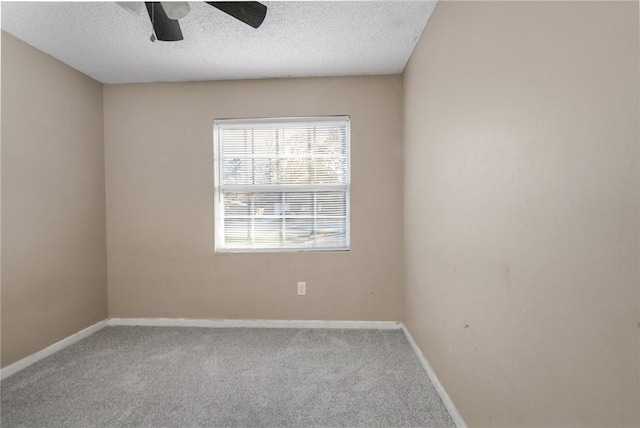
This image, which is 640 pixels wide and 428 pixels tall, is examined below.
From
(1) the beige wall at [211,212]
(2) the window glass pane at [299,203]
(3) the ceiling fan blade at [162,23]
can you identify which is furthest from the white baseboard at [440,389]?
(3) the ceiling fan blade at [162,23]

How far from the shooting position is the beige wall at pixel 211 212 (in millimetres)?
2650

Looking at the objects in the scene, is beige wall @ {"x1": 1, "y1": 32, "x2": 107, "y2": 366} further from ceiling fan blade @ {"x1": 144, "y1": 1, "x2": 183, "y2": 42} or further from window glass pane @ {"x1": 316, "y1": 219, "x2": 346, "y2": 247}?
A: window glass pane @ {"x1": 316, "y1": 219, "x2": 346, "y2": 247}

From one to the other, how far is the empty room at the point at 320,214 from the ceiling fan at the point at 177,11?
11 millimetres

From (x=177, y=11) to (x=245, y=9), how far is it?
1.10 feet

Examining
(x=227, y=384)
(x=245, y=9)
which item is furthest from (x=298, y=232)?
(x=245, y=9)

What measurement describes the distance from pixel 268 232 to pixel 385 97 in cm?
170

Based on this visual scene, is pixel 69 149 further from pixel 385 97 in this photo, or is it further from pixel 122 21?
pixel 385 97

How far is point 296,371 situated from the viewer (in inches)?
76.9

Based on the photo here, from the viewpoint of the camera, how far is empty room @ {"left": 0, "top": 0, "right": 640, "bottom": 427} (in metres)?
0.74

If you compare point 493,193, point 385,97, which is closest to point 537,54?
point 493,193

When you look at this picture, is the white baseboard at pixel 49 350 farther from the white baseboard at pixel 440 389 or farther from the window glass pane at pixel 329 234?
the white baseboard at pixel 440 389

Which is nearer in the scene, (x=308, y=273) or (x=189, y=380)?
(x=189, y=380)

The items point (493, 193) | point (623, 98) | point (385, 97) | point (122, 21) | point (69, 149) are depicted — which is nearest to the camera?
point (623, 98)

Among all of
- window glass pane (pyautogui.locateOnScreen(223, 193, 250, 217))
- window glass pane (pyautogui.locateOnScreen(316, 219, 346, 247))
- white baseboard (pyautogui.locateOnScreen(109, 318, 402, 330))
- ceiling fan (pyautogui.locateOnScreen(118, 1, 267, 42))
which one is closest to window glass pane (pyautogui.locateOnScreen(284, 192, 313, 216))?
window glass pane (pyautogui.locateOnScreen(316, 219, 346, 247))
